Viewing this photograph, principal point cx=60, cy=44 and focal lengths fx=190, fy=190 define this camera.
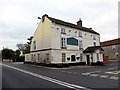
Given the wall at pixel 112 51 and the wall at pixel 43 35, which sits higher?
the wall at pixel 43 35

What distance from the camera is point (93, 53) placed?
3969 cm

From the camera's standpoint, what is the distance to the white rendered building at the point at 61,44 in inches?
1393

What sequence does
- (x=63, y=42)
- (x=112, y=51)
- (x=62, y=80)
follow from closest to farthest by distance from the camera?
(x=62, y=80), (x=63, y=42), (x=112, y=51)

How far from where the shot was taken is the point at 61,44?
36500 millimetres

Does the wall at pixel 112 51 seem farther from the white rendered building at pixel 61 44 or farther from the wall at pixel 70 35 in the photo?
the white rendered building at pixel 61 44

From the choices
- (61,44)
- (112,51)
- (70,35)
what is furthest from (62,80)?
(112,51)

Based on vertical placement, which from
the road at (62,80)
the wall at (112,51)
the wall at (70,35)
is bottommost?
the road at (62,80)

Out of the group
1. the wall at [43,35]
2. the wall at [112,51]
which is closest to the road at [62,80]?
the wall at [43,35]

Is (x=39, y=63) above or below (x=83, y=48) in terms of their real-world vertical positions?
below

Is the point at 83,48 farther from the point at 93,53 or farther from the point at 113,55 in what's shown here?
the point at 113,55

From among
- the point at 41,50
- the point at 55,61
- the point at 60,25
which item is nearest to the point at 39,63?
the point at 41,50

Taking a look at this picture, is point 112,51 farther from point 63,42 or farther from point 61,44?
point 61,44

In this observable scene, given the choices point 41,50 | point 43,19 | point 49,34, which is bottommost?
point 41,50

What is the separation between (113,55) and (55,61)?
3709 centimetres
